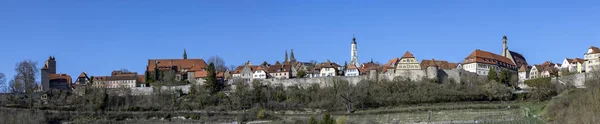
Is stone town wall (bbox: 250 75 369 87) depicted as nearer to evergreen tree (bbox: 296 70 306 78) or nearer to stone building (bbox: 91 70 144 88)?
evergreen tree (bbox: 296 70 306 78)

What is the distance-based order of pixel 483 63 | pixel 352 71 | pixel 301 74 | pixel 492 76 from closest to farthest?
pixel 492 76 → pixel 483 63 → pixel 352 71 → pixel 301 74

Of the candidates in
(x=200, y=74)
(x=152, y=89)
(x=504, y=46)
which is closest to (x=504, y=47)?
(x=504, y=46)

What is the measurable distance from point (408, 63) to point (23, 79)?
37079mm

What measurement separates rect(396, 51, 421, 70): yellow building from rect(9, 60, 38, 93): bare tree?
116 ft

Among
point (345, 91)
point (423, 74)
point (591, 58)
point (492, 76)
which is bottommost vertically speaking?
point (345, 91)

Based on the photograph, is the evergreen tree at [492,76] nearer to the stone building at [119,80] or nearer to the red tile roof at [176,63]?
the red tile roof at [176,63]

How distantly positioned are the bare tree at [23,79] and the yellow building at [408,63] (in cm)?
3528

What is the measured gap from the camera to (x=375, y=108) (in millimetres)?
72625

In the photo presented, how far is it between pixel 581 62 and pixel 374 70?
20.1 metres

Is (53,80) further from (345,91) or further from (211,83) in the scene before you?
(345,91)

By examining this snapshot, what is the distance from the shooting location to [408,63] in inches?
3019

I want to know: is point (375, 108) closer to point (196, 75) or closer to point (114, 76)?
point (196, 75)

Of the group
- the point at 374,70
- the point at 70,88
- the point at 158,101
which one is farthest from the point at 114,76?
the point at 374,70

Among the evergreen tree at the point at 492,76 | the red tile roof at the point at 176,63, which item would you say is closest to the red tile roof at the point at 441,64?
the evergreen tree at the point at 492,76
